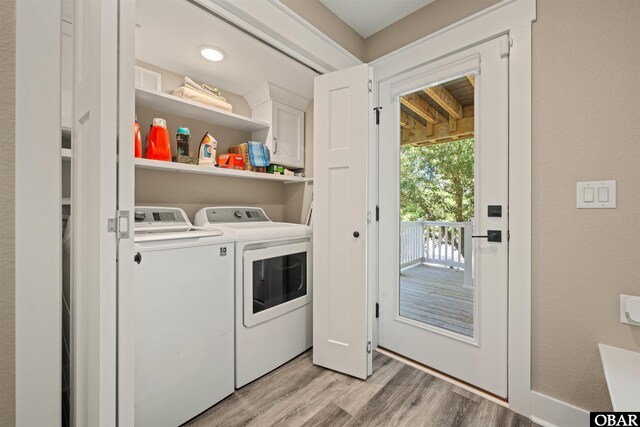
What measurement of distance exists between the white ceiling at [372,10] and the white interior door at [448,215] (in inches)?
17.5

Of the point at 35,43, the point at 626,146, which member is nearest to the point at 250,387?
the point at 35,43

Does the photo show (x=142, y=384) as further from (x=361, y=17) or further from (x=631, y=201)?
(x=361, y=17)

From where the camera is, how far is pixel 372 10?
6.56 ft

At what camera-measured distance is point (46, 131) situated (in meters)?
0.75

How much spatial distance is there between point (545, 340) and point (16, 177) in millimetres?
2231

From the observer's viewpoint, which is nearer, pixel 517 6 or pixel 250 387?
pixel 517 6

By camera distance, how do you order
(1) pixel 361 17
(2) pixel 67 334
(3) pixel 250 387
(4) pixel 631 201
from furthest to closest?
1. (1) pixel 361 17
2. (3) pixel 250 387
3. (4) pixel 631 201
4. (2) pixel 67 334

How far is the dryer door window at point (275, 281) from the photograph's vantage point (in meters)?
1.71

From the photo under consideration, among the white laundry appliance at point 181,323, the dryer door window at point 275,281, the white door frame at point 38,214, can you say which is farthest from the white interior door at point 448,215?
the white door frame at point 38,214

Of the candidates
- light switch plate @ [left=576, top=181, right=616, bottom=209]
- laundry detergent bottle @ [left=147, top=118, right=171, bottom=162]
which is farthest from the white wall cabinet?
light switch plate @ [left=576, top=181, right=616, bottom=209]

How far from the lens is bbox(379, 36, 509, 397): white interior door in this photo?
1.62 metres

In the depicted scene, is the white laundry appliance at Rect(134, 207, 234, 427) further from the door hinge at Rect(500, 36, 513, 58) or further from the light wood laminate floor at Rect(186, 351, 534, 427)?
the door hinge at Rect(500, 36, 513, 58)

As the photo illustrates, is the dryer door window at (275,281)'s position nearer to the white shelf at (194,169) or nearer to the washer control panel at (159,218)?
the washer control panel at (159,218)

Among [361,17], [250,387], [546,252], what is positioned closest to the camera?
[546,252]
